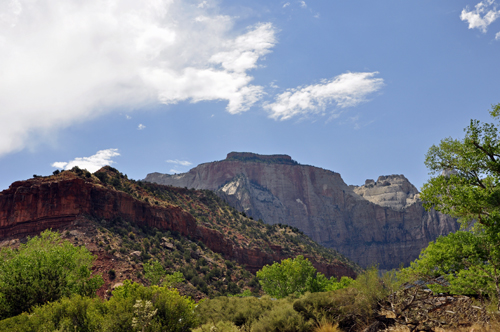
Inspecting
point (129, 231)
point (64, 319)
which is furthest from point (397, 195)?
point (64, 319)

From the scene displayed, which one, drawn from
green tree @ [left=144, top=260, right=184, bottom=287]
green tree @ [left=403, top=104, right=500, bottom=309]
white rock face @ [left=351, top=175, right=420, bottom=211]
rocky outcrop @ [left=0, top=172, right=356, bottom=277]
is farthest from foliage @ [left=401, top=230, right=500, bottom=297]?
white rock face @ [left=351, top=175, right=420, bottom=211]

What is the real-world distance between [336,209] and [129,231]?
150 meters

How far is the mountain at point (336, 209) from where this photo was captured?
543 ft

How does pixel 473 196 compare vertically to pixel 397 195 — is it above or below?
below

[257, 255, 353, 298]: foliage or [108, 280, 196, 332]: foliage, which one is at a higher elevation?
[108, 280, 196, 332]: foliage

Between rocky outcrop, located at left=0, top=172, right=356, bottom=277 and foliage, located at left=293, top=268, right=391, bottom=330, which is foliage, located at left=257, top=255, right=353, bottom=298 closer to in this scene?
foliage, located at left=293, top=268, right=391, bottom=330

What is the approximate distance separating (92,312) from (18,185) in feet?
192

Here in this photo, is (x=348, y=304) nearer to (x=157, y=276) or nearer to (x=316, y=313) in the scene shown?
(x=316, y=313)

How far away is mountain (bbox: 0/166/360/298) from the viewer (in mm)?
50562

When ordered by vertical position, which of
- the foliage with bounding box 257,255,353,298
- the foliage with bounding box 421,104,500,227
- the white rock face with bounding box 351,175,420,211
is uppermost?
the white rock face with bounding box 351,175,420,211

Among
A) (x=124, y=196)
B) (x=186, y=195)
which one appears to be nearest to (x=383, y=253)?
(x=186, y=195)

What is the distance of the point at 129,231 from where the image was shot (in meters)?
59.7

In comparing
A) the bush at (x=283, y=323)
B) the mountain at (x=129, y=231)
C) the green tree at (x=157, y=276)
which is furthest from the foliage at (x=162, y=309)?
the mountain at (x=129, y=231)

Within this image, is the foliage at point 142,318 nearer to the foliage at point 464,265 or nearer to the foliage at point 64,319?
the foliage at point 64,319
